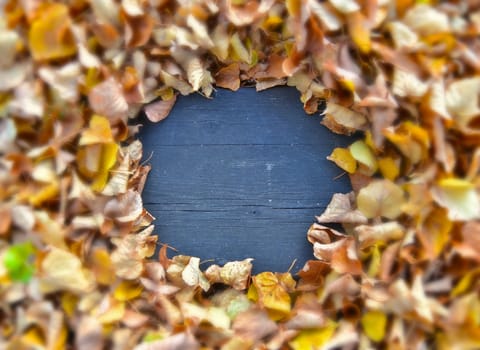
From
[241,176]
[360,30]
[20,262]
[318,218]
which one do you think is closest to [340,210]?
[318,218]

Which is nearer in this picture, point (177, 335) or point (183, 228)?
point (177, 335)

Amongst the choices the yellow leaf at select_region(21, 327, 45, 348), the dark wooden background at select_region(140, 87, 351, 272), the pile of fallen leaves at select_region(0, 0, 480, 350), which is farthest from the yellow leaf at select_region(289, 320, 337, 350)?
the yellow leaf at select_region(21, 327, 45, 348)

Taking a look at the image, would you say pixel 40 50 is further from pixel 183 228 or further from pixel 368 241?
pixel 368 241

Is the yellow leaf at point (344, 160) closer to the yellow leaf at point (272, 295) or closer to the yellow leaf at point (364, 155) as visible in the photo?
the yellow leaf at point (364, 155)

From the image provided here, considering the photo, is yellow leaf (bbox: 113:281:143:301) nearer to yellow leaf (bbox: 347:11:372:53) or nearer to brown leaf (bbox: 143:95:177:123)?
brown leaf (bbox: 143:95:177:123)

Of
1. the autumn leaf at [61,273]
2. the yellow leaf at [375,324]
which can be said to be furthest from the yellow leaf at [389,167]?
the autumn leaf at [61,273]

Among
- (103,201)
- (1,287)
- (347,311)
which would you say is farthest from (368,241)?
(1,287)

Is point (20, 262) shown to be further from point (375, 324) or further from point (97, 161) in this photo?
point (375, 324)
